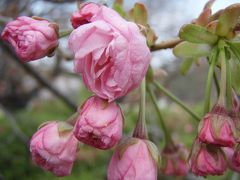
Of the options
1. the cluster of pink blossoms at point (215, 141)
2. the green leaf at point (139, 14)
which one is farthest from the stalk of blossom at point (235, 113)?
the green leaf at point (139, 14)

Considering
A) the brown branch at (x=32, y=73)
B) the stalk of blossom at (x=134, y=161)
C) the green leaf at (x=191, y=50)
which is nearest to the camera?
the stalk of blossom at (x=134, y=161)

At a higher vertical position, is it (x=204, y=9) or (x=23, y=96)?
(x=204, y=9)

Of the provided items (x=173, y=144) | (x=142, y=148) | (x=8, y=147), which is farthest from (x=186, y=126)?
(x=142, y=148)

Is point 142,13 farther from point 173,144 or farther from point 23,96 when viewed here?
point 23,96

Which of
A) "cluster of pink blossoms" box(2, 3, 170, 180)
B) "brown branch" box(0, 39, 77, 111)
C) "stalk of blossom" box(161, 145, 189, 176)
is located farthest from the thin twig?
"cluster of pink blossoms" box(2, 3, 170, 180)

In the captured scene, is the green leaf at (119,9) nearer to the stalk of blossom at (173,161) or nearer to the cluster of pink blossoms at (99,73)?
the cluster of pink blossoms at (99,73)

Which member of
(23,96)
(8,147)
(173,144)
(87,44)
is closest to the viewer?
(87,44)
